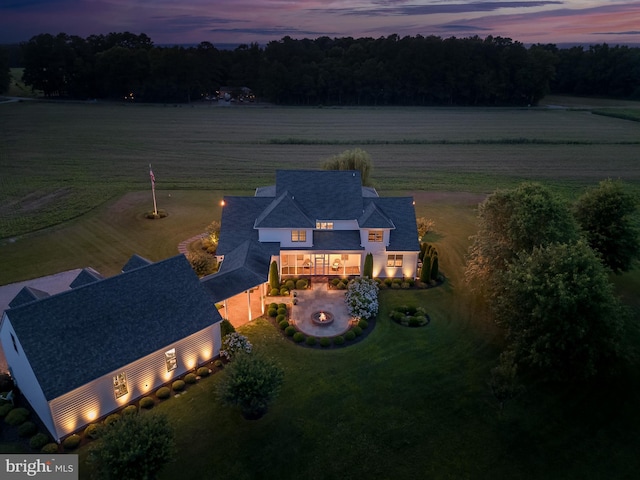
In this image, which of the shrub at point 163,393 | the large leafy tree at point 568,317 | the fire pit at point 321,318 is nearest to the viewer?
the large leafy tree at point 568,317

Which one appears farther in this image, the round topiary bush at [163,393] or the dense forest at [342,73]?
the dense forest at [342,73]

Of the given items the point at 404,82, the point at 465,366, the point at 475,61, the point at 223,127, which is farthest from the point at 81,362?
the point at 475,61

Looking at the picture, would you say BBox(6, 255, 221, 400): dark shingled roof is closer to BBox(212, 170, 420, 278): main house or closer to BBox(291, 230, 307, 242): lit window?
BBox(212, 170, 420, 278): main house

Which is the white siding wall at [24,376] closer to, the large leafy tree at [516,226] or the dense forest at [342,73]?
the large leafy tree at [516,226]

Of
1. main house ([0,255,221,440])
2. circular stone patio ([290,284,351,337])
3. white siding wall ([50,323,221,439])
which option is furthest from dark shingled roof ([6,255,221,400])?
circular stone patio ([290,284,351,337])

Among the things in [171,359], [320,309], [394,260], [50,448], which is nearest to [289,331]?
[320,309]

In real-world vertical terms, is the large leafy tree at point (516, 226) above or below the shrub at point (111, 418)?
above

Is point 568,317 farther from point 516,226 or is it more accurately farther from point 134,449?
point 134,449

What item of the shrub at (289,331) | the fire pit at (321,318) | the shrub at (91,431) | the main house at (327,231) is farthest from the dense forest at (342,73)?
the shrub at (91,431)
